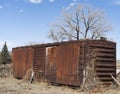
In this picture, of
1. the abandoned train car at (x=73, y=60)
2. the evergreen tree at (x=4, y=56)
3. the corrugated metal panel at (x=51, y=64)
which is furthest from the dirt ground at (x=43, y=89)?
the evergreen tree at (x=4, y=56)

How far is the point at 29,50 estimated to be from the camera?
982 inches

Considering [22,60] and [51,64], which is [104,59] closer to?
[51,64]

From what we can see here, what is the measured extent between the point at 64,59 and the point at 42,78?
144 inches

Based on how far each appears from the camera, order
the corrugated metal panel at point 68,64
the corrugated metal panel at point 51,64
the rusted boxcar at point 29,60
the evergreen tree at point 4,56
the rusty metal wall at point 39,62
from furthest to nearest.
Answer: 1. the evergreen tree at point 4,56
2. the rusted boxcar at point 29,60
3. the rusty metal wall at point 39,62
4. the corrugated metal panel at point 51,64
5. the corrugated metal panel at point 68,64

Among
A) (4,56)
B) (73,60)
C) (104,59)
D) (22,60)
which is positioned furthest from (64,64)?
(4,56)

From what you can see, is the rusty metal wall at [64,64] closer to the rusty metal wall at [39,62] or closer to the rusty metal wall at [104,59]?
the rusty metal wall at [39,62]

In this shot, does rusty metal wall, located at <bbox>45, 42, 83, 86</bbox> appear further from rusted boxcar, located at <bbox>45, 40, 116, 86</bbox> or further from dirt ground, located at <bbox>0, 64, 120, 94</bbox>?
dirt ground, located at <bbox>0, 64, 120, 94</bbox>

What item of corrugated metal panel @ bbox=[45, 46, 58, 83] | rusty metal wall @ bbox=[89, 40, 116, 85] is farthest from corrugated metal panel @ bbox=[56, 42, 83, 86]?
rusty metal wall @ bbox=[89, 40, 116, 85]

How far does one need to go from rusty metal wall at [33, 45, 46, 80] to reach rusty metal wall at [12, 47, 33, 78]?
2.64ft

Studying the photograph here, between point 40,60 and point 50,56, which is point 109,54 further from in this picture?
point 40,60

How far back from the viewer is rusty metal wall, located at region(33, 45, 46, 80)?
74.0 feet

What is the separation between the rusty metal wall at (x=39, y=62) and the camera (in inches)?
888

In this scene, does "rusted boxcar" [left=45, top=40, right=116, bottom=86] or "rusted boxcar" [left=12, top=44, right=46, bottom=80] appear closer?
"rusted boxcar" [left=45, top=40, right=116, bottom=86]

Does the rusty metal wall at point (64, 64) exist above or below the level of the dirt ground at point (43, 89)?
above
